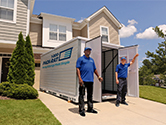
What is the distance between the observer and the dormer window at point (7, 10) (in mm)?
8516

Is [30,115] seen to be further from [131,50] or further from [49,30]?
[49,30]

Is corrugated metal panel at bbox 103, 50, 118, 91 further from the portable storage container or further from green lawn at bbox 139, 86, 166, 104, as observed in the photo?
green lawn at bbox 139, 86, 166, 104

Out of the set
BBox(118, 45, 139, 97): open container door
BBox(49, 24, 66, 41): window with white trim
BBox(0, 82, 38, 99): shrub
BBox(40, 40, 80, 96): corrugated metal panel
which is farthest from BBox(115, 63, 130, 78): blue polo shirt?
BBox(49, 24, 66, 41): window with white trim

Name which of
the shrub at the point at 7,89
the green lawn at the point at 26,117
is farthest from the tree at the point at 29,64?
the green lawn at the point at 26,117

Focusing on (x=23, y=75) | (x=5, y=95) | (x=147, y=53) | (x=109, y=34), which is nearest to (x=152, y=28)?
(x=147, y=53)

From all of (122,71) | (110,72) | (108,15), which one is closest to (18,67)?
(122,71)

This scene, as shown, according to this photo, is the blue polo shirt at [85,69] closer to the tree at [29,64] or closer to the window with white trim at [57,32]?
the tree at [29,64]

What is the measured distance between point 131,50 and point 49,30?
7486 millimetres

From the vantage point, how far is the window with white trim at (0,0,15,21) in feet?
27.9

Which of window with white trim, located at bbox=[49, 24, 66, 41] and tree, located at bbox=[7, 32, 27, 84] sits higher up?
window with white trim, located at bbox=[49, 24, 66, 41]

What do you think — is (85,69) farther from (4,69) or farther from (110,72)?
(4,69)

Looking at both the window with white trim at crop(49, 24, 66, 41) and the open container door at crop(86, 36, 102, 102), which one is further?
the window with white trim at crop(49, 24, 66, 41)

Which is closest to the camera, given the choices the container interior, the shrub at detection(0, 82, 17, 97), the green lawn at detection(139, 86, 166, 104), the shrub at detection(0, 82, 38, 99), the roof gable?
the shrub at detection(0, 82, 38, 99)

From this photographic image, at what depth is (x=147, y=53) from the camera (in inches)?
625
